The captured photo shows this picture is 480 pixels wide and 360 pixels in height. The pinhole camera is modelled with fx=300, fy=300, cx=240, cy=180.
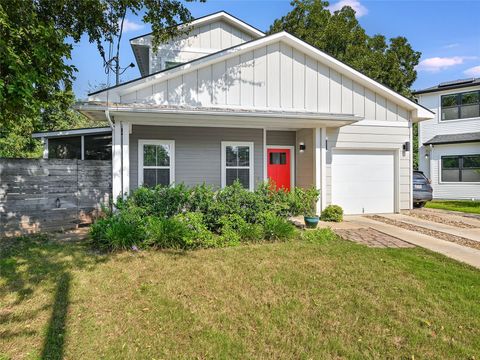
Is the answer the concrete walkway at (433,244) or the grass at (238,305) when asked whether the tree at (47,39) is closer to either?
the grass at (238,305)

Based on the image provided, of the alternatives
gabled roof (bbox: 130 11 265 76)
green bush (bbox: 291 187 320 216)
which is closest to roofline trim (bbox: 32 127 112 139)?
gabled roof (bbox: 130 11 265 76)

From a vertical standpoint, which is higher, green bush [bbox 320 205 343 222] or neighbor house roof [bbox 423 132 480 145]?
neighbor house roof [bbox 423 132 480 145]

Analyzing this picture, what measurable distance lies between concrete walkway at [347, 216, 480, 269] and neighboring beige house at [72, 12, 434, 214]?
78.6 inches

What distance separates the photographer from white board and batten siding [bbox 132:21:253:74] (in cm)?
1206

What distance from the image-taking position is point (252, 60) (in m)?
9.33

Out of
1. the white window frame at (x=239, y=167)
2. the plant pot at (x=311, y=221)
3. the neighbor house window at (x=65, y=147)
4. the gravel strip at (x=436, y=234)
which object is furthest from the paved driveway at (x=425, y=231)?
the neighbor house window at (x=65, y=147)

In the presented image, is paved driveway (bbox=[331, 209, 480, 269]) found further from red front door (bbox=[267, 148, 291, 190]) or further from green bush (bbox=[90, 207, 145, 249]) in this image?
green bush (bbox=[90, 207, 145, 249])

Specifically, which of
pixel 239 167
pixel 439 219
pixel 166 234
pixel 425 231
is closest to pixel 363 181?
pixel 439 219

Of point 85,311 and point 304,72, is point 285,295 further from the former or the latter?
point 304,72

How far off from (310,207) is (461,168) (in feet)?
43.1

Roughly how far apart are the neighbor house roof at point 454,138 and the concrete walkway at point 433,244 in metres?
11.4

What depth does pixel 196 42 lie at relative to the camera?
1251cm

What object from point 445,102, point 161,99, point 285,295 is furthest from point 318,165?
point 445,102

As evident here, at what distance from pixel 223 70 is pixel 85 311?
7.45 metres
